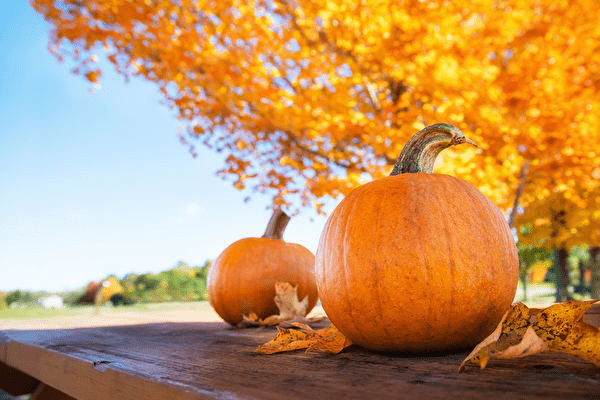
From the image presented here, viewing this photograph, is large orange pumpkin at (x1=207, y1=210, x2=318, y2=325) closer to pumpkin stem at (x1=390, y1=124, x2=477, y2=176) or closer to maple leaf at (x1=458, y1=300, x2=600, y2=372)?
pumpkin stem at (x1=390, y1=124, x2=477, y2=176)

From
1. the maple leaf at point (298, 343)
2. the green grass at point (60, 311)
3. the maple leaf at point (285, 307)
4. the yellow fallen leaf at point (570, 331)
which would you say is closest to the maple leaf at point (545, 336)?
the yellow fallen leaf at point (570, 331)

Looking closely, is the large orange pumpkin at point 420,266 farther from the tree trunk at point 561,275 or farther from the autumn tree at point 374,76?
the tree trunk at point 561,275

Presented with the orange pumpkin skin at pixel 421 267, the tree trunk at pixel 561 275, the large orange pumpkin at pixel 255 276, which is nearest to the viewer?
the orange pumpkin skin at pixel 421 267

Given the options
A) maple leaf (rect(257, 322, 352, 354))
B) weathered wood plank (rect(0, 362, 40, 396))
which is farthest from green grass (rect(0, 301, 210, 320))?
maple leaf (rect(257, 322, 352, 354))

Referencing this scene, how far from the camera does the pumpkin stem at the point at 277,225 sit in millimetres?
2283

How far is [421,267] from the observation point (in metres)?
1.00

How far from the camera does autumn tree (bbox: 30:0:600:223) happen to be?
4.89 meters

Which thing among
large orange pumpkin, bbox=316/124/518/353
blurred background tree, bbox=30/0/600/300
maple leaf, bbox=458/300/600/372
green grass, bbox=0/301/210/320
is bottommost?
green grass, bbox=0/301/210/320

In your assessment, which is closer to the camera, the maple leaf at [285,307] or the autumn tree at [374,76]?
the maple leaf at [285,307]

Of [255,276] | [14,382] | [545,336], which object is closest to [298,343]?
[545,336]

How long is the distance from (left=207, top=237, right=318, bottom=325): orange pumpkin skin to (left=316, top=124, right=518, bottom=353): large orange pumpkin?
89 cm

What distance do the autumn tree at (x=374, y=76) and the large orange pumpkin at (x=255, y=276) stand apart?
3.15m

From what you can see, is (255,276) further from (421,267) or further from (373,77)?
(373,77)

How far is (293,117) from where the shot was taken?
5.43 m
